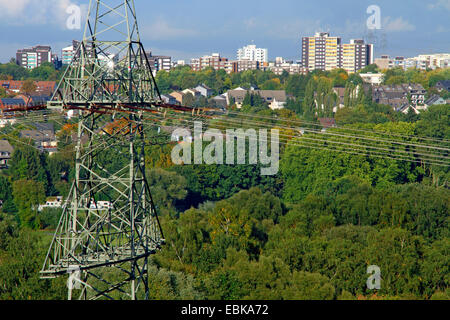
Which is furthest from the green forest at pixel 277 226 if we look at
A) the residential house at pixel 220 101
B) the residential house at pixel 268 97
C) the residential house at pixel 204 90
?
the residential house at pixel 204 90

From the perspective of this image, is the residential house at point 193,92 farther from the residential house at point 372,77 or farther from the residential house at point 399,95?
the residential house at point 372,77

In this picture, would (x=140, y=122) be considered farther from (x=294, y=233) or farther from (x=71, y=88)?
(x=294, y=233)

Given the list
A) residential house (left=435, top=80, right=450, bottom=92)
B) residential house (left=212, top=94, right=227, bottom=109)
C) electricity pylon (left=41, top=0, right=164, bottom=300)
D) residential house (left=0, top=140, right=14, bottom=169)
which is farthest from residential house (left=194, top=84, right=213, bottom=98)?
electricity pylon (left=41, top=0, right=164, bottom=300)

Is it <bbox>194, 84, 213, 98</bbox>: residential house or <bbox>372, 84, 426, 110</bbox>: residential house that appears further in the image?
<bbox>194, 84, 213, 98</bbox>: residential house

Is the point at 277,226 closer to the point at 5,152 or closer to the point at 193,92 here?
the point at 5,152

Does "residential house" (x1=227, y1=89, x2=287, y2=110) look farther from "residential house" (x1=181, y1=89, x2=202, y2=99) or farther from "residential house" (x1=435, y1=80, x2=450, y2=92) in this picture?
"residential house" (x1=435, y1=80, x2=450, y2=92)

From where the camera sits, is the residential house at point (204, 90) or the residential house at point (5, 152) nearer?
the residential house at point (5, 152)
